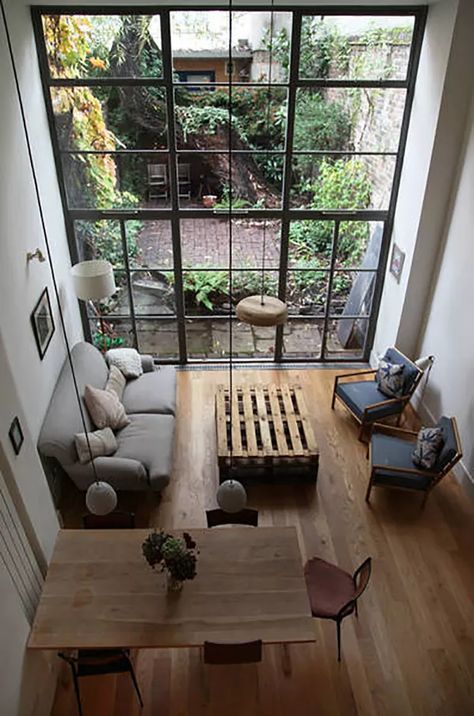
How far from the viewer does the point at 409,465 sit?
4.87m

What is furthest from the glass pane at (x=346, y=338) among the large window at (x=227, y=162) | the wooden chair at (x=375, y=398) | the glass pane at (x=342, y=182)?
the glass pane at (x=342, y=182)

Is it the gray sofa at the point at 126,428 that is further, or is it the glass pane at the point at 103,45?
the glass pane at the point at 103,45

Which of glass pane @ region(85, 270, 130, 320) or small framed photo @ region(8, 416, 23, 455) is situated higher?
small framed photo @ region(8, 416, 23, 455)

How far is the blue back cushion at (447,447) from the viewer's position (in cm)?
458

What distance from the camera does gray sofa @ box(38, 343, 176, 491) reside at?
15.2 ft

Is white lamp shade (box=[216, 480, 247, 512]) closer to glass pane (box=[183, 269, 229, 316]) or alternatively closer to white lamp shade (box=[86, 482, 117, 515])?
white lamp shade (box=[86, 482, 117, 515])

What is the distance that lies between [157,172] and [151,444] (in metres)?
3.02

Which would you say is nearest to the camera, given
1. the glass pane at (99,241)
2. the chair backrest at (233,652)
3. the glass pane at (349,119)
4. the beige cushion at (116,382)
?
the chair backrest at (233,652)

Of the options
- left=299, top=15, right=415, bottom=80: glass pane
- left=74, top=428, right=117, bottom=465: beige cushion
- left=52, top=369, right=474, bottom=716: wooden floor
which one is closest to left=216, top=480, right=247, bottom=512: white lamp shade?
left=52, top=369, right=474, bottom=716: wooden floor

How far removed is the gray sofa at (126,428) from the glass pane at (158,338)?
30.1 inches

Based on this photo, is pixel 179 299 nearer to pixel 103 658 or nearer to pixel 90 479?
pixel 90 479

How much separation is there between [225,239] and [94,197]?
5.16ft

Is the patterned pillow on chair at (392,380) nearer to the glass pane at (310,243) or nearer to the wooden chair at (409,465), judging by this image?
the wooden chair at (409,465)

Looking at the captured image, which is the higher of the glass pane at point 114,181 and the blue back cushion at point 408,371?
Result: the glass pane at point 114,181
